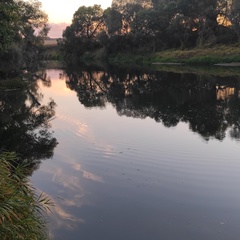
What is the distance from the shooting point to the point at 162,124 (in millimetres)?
21172

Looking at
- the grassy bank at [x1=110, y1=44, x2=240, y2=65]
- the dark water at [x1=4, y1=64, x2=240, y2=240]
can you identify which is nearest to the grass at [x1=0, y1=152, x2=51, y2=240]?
the dark water at [x1=4, y1=64, x2=240, y2=240]

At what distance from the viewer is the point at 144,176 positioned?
494 inches

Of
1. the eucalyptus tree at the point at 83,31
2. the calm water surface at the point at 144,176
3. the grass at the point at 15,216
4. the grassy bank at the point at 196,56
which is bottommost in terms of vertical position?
the calm water surface at the point at 144,176

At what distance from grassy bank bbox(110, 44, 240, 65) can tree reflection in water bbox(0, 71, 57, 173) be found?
4810 cm

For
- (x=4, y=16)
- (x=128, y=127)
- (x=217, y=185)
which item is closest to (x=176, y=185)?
(x=217, y=185)

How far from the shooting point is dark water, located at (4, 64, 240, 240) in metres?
9.13

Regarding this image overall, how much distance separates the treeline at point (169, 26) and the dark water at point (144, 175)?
60.2 m

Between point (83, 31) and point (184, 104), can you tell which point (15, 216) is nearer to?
point (184, 104)

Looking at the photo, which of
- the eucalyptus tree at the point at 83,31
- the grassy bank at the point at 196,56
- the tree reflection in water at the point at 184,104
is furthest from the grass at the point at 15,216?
the eucalyptus tree at the point at 83,31

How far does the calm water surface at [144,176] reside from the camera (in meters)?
9.12

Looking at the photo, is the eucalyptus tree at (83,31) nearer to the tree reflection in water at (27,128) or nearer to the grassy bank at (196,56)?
the grassy bank at (196,56)

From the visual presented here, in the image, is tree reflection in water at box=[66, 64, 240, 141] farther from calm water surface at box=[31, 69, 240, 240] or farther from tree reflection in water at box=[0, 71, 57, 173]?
tree reflection in water at box=[0, 71, 57, 173]

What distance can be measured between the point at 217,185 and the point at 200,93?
81.1 feet

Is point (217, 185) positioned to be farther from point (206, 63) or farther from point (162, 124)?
point (206, 63)
